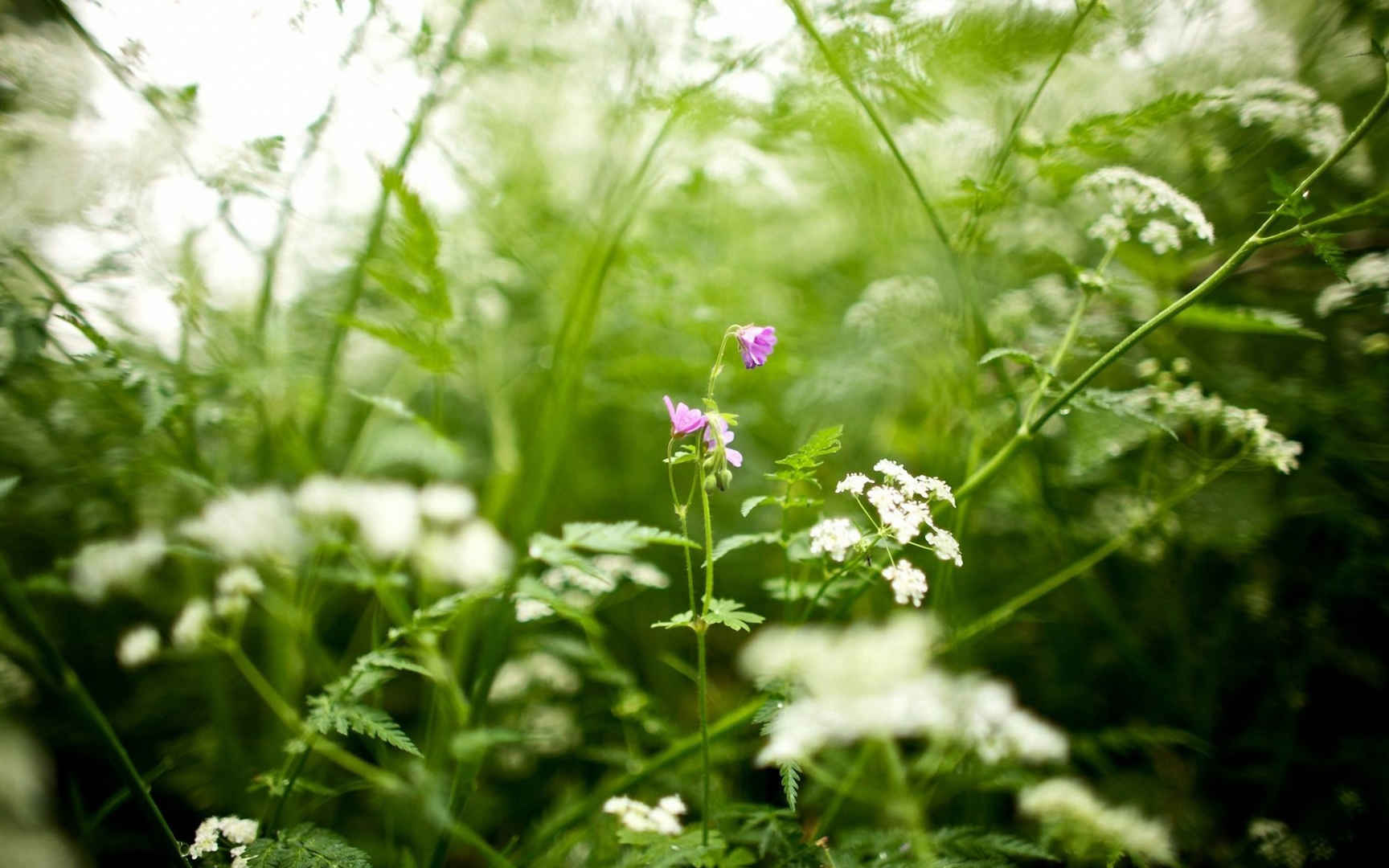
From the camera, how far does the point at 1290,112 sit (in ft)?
5.06

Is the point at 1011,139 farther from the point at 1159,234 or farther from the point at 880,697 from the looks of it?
the point at 880,697

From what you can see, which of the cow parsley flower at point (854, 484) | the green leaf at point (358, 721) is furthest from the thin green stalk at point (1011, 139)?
the green leaf at point (358, 721)

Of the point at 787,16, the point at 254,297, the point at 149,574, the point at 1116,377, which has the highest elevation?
the point at 787,16

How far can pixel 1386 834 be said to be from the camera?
5.33 feet

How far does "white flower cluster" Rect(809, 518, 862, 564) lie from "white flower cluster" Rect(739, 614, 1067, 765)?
23 centimetres

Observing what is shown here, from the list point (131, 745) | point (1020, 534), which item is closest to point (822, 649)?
point (1020, 534)

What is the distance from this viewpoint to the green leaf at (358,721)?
3.52ft

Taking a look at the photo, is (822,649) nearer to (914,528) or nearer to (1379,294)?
(914,528)

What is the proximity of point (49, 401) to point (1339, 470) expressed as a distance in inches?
138

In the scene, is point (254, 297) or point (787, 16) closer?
point (787, 16)

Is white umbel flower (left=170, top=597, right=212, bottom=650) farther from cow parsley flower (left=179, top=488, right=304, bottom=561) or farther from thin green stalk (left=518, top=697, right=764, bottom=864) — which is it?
thin green stalk (left=518, top=697, right=764, bottom=864)

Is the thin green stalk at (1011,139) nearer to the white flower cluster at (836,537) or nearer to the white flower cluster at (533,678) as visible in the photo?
the white flower cluster at (836,537)

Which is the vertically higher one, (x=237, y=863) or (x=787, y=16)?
(x=787, y=16)

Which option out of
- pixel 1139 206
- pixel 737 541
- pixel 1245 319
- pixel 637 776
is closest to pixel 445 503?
pixel 637 776
